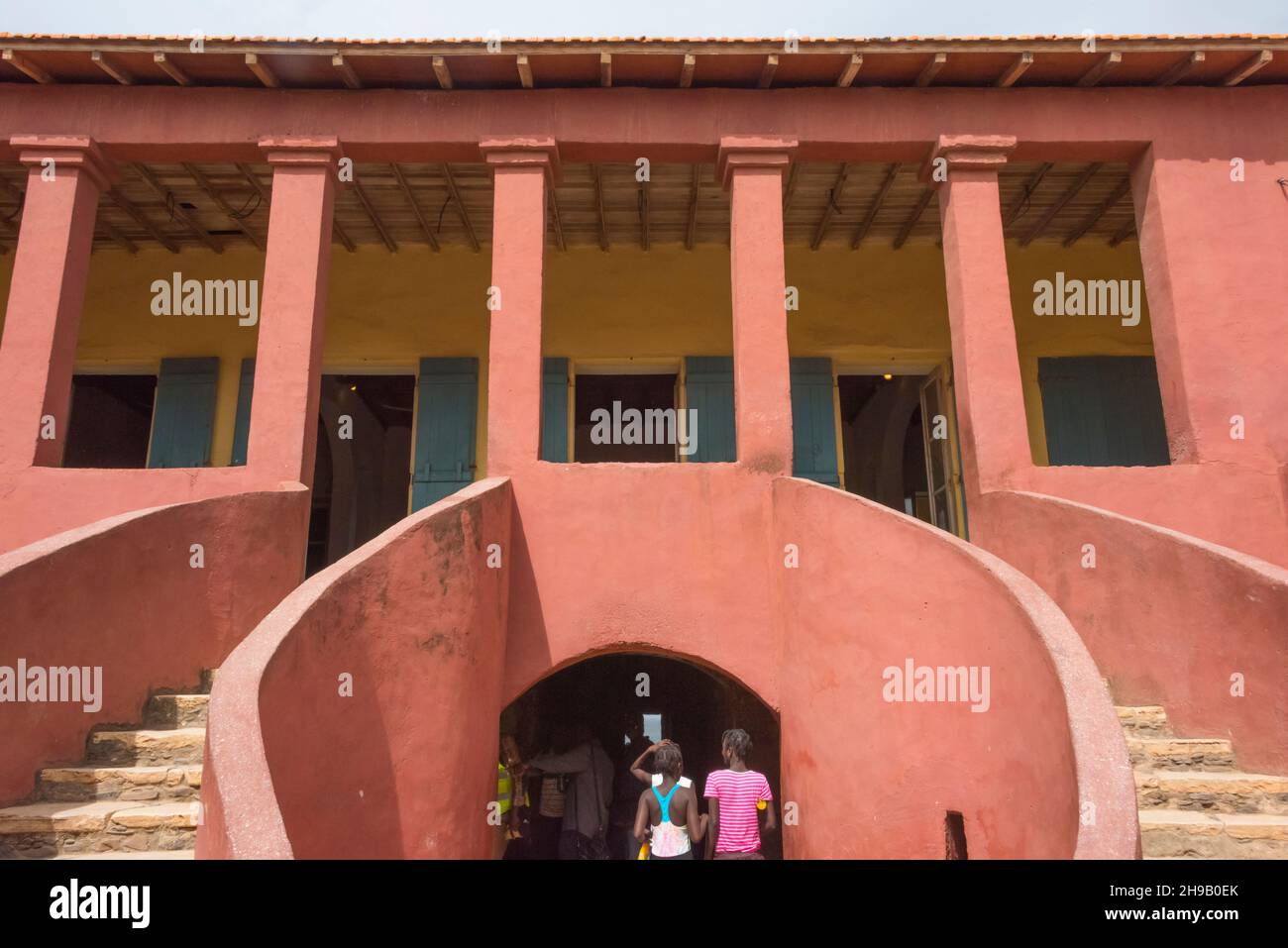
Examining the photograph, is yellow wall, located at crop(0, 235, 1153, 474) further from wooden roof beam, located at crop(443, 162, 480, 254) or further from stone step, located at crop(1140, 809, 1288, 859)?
stone step, located at crop(1140, 809, 1288, 859)

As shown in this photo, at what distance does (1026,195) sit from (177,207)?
823cm

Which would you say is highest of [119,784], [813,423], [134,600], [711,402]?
[711,402]

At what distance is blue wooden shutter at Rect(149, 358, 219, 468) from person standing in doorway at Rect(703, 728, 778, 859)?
675 cm

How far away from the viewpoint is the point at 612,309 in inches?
387

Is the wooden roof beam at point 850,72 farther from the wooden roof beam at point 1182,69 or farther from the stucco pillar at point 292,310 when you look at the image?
the stucco pillar at point 292,310

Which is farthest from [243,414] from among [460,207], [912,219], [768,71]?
[912,219]

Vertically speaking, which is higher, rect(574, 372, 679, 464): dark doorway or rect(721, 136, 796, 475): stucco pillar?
rect(574, 372, 679, 464): dark doorway

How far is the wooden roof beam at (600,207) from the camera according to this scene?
8305mm

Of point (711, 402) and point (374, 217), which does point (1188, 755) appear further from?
point (374, 217)

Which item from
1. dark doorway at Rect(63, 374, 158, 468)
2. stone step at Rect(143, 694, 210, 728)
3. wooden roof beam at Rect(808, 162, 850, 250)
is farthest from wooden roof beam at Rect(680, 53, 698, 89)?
dark doorway at Rect(63, 374, 158, 468)

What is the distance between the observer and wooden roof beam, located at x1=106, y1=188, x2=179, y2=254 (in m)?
8.73

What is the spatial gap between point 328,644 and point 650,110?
5.09m
